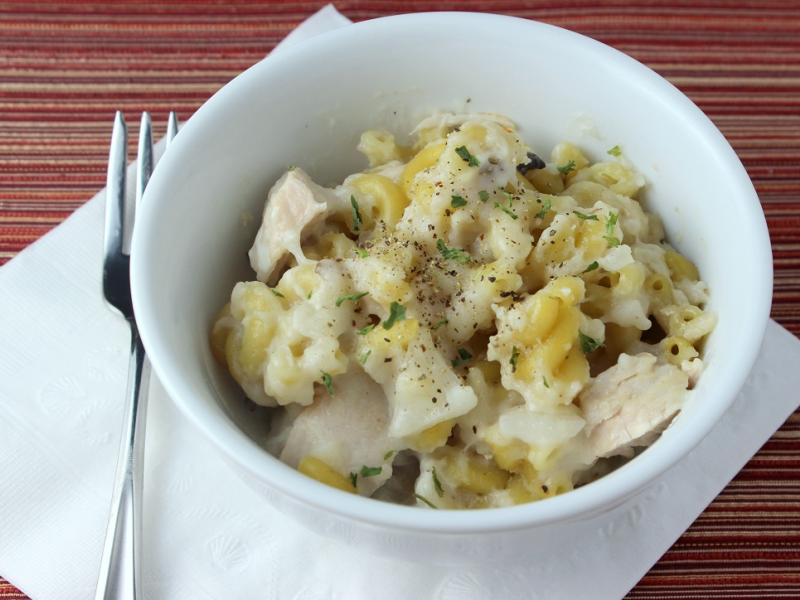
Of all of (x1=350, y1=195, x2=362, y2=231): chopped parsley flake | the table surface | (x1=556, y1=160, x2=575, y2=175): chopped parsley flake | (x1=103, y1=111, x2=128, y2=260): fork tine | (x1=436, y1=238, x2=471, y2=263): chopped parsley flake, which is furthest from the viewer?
the table surface

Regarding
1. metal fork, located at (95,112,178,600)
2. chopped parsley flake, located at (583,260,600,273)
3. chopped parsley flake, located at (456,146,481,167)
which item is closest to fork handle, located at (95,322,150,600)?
metal fork, located at (95,112,178,600)

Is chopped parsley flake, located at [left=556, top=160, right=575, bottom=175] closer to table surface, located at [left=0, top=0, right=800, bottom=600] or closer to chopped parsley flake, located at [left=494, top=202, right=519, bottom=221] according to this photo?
chopped parsley flake, located at [left=494, top=202, right=519, bottom=221]

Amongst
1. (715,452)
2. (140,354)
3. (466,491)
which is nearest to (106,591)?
(140,354)

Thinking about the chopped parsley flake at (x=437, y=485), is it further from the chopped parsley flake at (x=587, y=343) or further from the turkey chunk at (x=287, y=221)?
the turkey chunk at (x=287, y=221)

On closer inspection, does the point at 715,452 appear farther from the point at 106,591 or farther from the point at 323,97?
the point at 106,591

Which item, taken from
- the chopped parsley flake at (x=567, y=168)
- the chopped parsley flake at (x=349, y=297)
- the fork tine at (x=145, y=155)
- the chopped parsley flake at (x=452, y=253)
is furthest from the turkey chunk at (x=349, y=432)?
the fork tine at (x=145, y=155)

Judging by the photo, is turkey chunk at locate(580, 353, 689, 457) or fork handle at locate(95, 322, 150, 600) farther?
fork handle at locate(95, 322, 150, 600)
